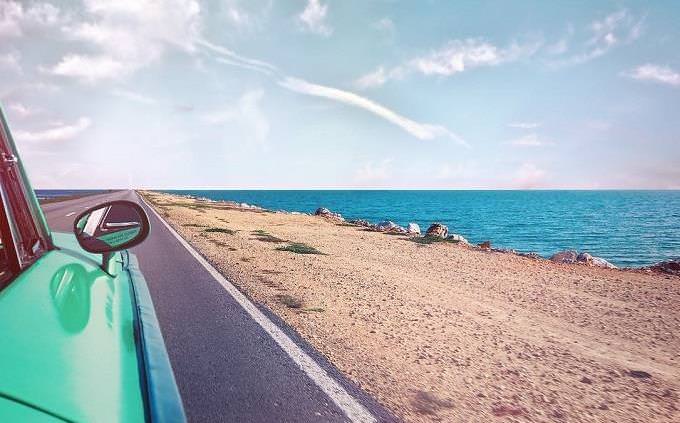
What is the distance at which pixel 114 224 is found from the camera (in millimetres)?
2572

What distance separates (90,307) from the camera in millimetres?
1675

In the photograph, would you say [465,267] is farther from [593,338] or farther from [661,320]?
[593,338]

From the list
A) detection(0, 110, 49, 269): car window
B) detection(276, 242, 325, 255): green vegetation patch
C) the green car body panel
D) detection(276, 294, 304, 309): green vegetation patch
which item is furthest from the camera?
detection(276, 242, 325, 255): green vegetation patch

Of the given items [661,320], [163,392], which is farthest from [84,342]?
[661,320]

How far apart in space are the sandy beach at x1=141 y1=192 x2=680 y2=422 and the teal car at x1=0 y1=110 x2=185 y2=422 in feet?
7.92

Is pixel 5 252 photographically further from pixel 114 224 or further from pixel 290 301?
pixel 290 301

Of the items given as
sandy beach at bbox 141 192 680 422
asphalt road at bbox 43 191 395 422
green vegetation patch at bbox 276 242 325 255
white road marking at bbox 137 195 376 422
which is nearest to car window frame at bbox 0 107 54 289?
asphalt road at bbox 43 191 395 422

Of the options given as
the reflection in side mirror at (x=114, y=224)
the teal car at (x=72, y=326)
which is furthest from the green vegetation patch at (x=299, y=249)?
the teal car at (x=72, y=326)

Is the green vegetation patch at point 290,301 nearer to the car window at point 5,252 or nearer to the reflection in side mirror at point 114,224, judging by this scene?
the reflection in side mirror at point 114,224

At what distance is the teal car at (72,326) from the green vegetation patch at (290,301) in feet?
14.5

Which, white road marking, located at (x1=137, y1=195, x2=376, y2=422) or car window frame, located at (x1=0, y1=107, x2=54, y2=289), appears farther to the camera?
white road marking, located at (x1=137, y1=195, x2=376, y2=422)

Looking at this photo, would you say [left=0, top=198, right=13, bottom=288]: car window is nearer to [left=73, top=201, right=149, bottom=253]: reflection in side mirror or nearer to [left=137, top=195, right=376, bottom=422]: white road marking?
[left=73, top=201, right=149, bottom=253]: reflection in side mirror

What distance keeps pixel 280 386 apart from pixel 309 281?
5.15 m

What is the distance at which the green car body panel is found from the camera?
1039mm
